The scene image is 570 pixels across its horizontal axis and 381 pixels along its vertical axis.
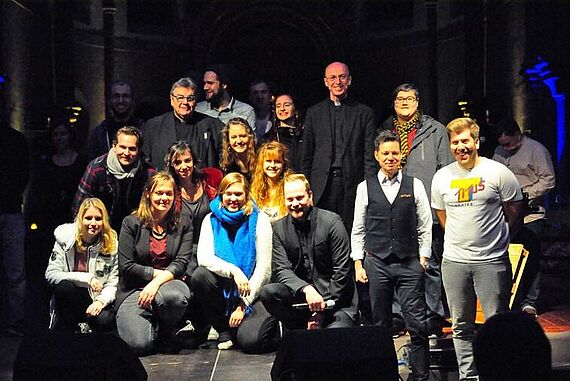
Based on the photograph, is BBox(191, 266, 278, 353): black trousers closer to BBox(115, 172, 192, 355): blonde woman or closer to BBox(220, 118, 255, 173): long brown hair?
BBox(115, 172, 192, 355): blonde woman

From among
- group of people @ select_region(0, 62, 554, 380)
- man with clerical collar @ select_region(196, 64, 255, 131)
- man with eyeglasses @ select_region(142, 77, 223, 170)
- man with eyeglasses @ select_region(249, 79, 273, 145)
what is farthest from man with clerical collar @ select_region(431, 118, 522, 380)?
man with eyeglasses @ select_region(249, 79, 273, 145)

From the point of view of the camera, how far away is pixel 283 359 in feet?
12.7

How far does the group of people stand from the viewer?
5.36 m

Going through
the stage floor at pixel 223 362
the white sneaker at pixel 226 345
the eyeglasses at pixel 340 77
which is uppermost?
the eyeglasses at pixel 340 77

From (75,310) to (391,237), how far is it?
210cm

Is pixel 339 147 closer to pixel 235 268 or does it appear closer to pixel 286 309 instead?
pixel 235 268

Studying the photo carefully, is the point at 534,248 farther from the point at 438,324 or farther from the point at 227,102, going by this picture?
the point at 227,102

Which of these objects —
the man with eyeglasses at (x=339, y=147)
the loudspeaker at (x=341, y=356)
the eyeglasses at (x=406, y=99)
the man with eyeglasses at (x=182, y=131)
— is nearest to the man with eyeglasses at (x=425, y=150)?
the eyeglasses at (x=406, y=99)

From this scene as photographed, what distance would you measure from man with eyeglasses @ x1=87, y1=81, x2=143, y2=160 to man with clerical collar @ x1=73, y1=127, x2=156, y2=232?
18.2 inches

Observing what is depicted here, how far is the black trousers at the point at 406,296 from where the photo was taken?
512 centimetres

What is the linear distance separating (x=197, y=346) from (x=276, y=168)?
1.25 meters

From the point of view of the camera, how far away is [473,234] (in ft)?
16.3

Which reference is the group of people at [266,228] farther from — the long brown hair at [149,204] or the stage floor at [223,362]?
the stage floor at [223,362]

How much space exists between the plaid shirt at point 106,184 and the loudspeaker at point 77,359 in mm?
2540
